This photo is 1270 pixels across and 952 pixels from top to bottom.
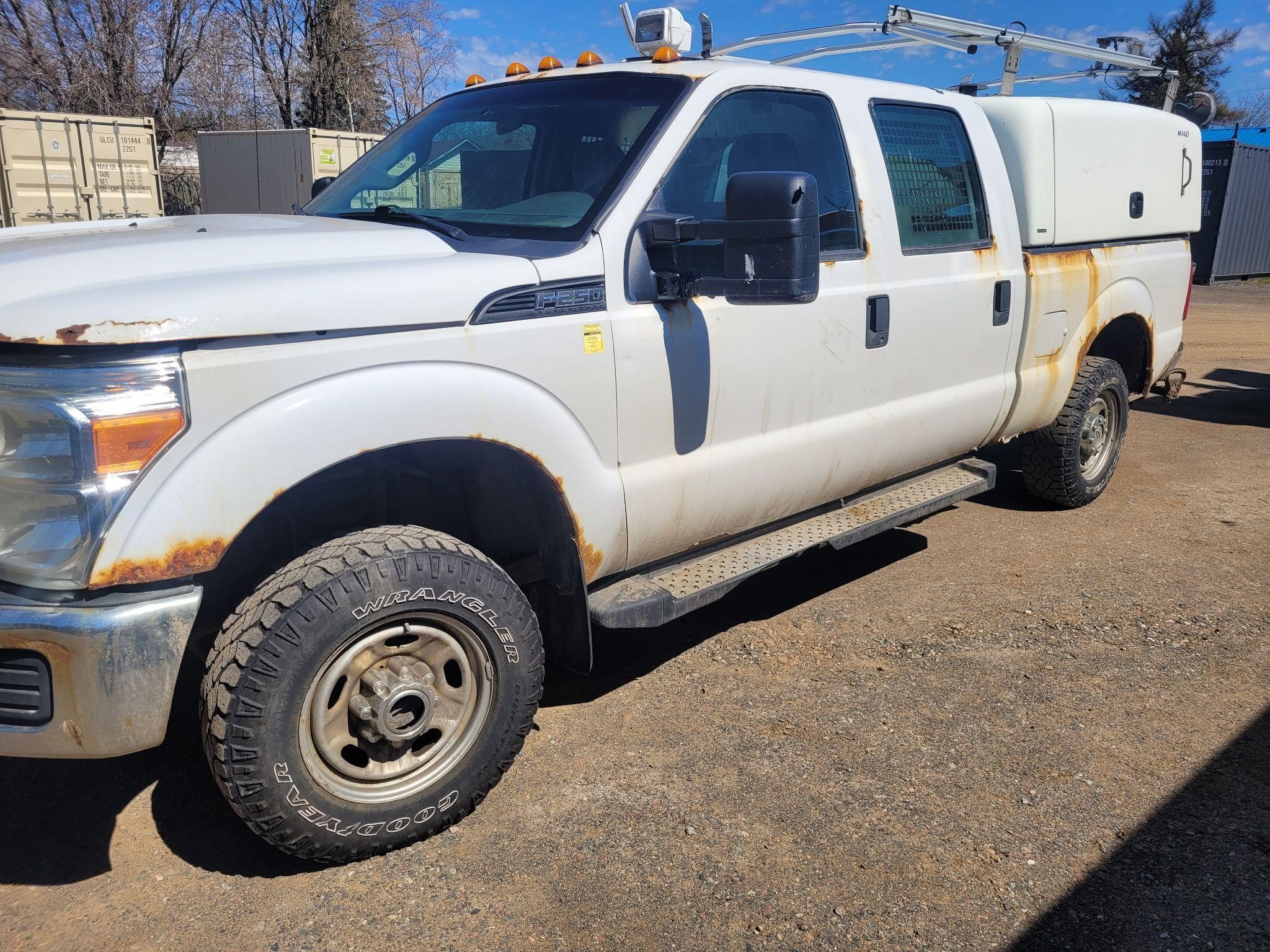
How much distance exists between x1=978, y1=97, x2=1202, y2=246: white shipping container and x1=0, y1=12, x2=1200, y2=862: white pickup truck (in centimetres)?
23

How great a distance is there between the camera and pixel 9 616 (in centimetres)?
223

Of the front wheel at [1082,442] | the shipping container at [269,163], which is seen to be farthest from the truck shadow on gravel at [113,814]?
the shipping container at [269,163]

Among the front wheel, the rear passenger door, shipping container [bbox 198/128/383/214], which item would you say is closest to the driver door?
the rear passenger door

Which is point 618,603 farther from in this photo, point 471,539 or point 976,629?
point 976,629

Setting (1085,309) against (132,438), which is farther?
(1085,309)

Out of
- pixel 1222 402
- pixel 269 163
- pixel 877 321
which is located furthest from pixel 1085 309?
pixel 269 163

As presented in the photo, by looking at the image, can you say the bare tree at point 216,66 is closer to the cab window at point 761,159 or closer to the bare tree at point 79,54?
the bare tree at point 79,54

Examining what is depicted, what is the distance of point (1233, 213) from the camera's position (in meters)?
21.7

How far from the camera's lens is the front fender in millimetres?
2256

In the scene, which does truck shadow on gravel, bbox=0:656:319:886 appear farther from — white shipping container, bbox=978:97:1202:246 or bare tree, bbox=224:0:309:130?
bare tree, bbox=224:0:309:130

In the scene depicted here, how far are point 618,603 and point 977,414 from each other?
2.20m

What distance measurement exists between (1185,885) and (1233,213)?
2295cm

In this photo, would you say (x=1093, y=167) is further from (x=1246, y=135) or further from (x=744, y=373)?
(x=1246, y=135)

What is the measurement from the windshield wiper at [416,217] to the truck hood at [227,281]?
0.07 m
